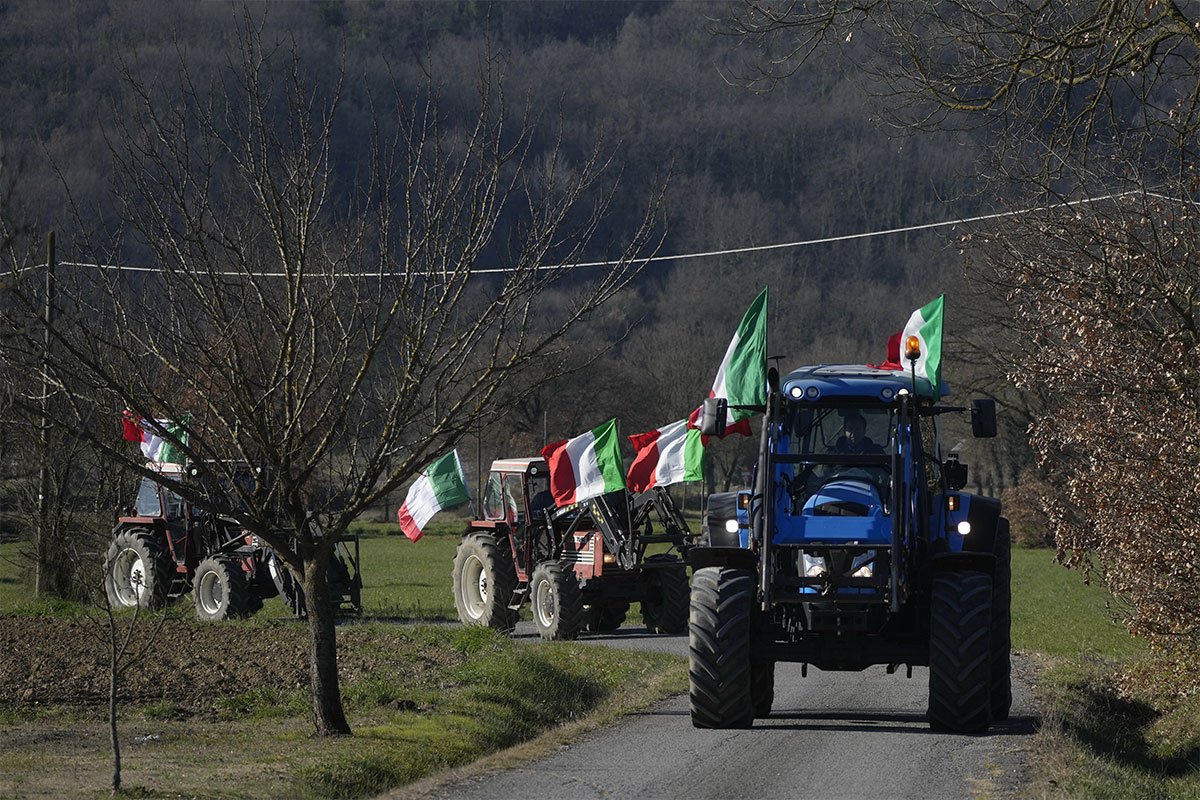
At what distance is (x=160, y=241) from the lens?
37.8 feet

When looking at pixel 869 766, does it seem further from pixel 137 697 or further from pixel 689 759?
pixel 137 697

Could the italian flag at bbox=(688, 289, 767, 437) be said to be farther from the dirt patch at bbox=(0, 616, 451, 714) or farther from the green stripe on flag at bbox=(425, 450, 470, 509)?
the green stripe on flag at bbox=(425, 450, 470, 509)

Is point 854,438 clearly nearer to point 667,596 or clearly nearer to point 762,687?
point 762,687

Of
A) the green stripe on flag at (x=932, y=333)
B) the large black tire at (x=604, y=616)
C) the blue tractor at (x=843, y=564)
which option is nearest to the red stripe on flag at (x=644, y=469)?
the large black tire at (x=604, y=616)

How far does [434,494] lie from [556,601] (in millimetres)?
3004

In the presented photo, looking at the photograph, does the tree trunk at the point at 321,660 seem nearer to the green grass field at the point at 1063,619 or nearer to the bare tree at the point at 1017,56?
the bare tree at the point at 1017,56

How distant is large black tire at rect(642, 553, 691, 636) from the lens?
68.1ft

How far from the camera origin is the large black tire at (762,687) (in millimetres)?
12398

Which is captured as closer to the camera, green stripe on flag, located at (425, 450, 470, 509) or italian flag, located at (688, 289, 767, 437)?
italian flag, located at (688, 289, 767, 437)

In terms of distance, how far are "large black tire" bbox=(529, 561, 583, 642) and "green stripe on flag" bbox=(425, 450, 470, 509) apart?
6.44ft

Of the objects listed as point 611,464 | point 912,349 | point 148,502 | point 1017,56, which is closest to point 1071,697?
point 912,349

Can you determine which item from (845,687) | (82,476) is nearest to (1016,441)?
(82,476)

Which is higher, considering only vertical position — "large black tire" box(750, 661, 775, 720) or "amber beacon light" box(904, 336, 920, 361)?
"amber beacon light" box(904, 336, 920, 361)

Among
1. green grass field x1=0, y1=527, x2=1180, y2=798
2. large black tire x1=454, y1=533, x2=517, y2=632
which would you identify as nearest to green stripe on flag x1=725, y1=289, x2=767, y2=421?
green grass field x1=0, y1=527, x2=1180, y2=798
